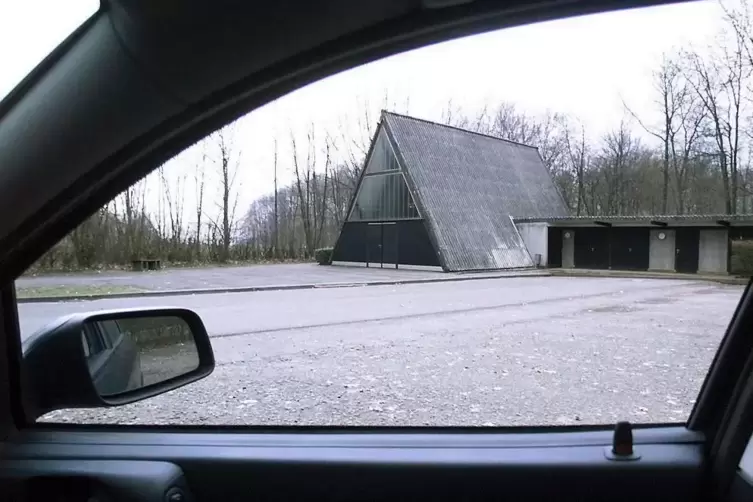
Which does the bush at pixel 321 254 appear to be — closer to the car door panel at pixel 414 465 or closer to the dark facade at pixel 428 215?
the dark facade at pixel 428 215

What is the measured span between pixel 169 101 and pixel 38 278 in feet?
2.68

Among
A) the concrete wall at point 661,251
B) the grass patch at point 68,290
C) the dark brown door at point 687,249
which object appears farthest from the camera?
the concrete wall at point 661,251

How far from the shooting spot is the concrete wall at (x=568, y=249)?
477 centimetres

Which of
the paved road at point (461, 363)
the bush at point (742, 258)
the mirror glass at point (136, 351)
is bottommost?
the paved road at point (461, 363)

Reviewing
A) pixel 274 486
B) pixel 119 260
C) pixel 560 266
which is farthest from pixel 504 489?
pixel 560 266

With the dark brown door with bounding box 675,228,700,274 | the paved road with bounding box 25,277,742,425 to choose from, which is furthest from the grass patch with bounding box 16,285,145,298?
the dark brown door with bounding box 675,228,700,274

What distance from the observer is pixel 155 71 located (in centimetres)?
114

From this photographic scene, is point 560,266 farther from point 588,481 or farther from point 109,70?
point 109,70

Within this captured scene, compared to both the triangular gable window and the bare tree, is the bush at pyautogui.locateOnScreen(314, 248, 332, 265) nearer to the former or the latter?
the bare tree

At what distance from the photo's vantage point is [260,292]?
6.86m

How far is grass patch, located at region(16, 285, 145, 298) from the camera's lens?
155 cm

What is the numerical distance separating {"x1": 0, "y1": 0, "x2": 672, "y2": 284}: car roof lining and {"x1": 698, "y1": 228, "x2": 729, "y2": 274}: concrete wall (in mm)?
1336

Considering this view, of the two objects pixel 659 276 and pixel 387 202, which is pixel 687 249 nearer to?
pixel 659 276

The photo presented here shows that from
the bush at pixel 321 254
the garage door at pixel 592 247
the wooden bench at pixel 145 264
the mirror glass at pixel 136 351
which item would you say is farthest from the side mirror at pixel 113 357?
the bush at pixel 321 254
